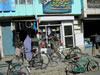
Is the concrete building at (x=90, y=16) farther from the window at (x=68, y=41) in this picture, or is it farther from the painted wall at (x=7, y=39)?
the painted wall at (x=7, y=39)

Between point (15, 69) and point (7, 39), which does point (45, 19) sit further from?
point (15, 69)

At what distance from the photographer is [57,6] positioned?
10773mm

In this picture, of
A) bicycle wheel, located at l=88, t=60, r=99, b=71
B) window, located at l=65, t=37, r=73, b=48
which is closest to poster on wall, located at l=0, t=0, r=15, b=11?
window, located at l=65, t=37, r=73, b=48

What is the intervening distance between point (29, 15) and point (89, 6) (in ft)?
18.3

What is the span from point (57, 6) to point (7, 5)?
4.08 m

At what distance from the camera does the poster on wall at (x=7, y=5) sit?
9.90 metres

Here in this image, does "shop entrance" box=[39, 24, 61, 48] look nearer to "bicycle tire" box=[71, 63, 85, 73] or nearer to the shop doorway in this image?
the shop doorway

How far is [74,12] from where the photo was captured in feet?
37.1

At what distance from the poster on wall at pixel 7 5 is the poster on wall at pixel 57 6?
8.41ft

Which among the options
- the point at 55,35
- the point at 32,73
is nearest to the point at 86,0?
the point at 55,35

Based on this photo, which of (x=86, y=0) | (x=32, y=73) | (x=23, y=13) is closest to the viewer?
(x=32, y=73)

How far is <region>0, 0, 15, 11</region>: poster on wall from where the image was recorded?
32.5 feet

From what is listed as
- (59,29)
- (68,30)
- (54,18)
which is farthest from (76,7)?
(59,29)

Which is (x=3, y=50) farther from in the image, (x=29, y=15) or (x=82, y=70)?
(x=82, y=70)
